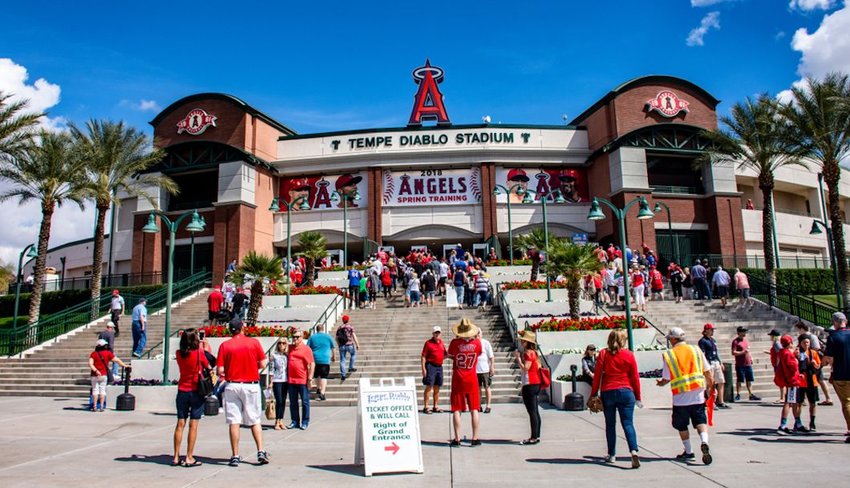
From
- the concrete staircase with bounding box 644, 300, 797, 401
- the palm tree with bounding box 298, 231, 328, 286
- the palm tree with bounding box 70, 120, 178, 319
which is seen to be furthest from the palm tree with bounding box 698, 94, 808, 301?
the palm tree with bounding box 70, 120, 178, 319

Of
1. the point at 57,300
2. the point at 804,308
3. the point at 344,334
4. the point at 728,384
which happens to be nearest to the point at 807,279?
the point at 804,308

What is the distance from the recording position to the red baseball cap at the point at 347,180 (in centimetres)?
3741

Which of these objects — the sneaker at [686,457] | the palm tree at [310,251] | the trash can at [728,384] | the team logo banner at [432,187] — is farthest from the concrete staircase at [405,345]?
the team logo banner at [432,187]

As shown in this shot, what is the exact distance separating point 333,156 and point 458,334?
3079cm

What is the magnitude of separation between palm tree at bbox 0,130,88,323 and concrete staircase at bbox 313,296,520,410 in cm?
1494

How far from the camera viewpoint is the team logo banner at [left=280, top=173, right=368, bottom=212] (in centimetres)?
3706

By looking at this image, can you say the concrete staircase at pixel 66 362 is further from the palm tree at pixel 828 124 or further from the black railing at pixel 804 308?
the palm tree at pixel 828 124

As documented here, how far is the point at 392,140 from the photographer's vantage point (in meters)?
37.5

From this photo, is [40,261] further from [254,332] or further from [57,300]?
[254,332]

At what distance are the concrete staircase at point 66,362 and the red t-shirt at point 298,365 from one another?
908 cm

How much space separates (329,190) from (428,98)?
8958 mm

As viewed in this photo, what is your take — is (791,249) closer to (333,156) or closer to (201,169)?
(333,156)

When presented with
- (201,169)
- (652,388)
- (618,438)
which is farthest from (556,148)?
(618,438)

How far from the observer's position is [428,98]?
38938mm
